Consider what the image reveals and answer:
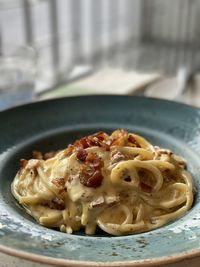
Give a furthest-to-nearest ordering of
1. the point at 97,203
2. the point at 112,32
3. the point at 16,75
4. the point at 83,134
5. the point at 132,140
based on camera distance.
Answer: the point at 112,32 → the point at 16,75 → the point at 83,134 → the point at 132,140 → the point at 97,203

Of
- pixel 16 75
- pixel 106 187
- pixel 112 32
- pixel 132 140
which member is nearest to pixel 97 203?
pixel 106 187

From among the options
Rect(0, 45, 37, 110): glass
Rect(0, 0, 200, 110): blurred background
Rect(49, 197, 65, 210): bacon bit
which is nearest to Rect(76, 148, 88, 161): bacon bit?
Rect(49, 197, 65, 210): bacon bit

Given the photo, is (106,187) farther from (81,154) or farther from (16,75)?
(16,75)

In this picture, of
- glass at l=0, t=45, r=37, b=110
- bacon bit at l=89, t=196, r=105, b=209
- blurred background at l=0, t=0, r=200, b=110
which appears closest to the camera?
bacon bit at l=89, t=196, r=105, b=209

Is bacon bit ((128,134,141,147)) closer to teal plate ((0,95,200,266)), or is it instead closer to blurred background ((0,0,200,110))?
teal plate ((0,95,200,266))

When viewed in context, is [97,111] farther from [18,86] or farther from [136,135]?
[18,86]

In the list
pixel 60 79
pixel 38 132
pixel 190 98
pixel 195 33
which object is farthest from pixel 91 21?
pixel 38 132
